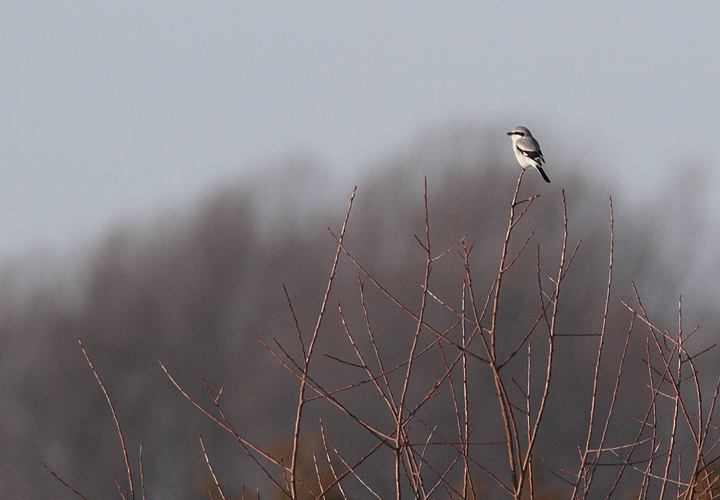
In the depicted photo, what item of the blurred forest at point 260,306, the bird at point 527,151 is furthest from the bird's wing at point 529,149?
the blurred forest at point 260,306

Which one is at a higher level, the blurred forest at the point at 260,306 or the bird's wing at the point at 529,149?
the bird's wing at the point at 529,149

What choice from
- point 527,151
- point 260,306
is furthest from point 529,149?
point 260,306

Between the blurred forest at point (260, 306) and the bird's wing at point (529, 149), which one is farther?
the blurred forest at point (260, 306)

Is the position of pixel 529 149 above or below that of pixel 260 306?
above

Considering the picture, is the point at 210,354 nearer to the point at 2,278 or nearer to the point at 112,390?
the point at 112,390

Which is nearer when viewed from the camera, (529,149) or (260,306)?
(529,149)

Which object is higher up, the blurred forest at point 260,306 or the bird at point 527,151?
the bird at point 527,151

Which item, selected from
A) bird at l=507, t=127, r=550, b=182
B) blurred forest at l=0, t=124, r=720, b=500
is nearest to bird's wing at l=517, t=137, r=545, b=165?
bird at l=507, t=127, r=550, b=182

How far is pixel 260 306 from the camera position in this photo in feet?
74.4

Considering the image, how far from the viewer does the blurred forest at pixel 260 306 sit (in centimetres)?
2019

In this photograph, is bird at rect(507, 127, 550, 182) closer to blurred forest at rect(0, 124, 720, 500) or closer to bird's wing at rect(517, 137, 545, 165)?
bird's wing at rect(517, 137, 545, 165)

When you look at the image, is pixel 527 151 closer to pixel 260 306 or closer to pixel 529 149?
pixel 529 149

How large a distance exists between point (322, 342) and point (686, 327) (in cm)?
1076

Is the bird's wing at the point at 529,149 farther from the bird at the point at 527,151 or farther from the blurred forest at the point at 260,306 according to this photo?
the blurred forest at the point at 260,306
